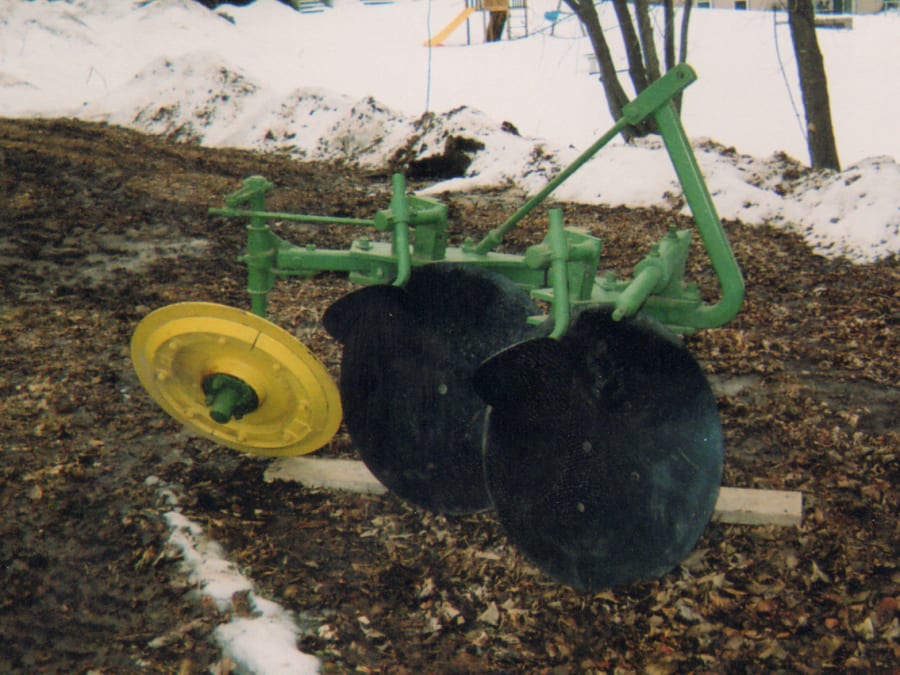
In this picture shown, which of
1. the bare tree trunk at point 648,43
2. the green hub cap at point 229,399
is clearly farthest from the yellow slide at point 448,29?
the green hub cap at point 229,399

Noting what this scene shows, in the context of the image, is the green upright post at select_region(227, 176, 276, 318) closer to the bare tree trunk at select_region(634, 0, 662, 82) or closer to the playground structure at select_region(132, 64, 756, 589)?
the playground structure at select_region(132, 64, 756, 589)

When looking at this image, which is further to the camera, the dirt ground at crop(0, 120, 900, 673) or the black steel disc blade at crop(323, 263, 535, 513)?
the black steel disc blade at crop(323, 263, 535, 513)

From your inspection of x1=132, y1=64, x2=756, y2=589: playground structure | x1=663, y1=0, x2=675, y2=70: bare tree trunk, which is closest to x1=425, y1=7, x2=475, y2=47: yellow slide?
x1=663, y1=0, x2=675, y2=70: bare tree trunk

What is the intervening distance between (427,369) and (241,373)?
2.30 feet

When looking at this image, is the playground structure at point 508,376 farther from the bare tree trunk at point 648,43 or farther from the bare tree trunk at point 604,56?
the bare tree trunk at point 648,43

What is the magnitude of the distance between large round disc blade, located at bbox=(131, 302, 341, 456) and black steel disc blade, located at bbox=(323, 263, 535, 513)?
0.26 m

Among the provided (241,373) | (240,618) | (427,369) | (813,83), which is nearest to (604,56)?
(813,83)

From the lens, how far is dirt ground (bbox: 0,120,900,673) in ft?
9.85

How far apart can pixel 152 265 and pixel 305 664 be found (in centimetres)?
456

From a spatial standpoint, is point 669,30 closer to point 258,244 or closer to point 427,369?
point 427,369

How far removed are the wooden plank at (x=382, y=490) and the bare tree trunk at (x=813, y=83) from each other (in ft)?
18.9

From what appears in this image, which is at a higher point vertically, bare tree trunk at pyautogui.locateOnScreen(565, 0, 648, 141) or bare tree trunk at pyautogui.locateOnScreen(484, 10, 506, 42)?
bare tree trunk at pyautogui.locateOnScreen(484, 10, 506, 42)

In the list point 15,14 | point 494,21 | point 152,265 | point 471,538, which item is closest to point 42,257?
point 152,265

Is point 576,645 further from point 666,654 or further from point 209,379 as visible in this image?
point 209,379
